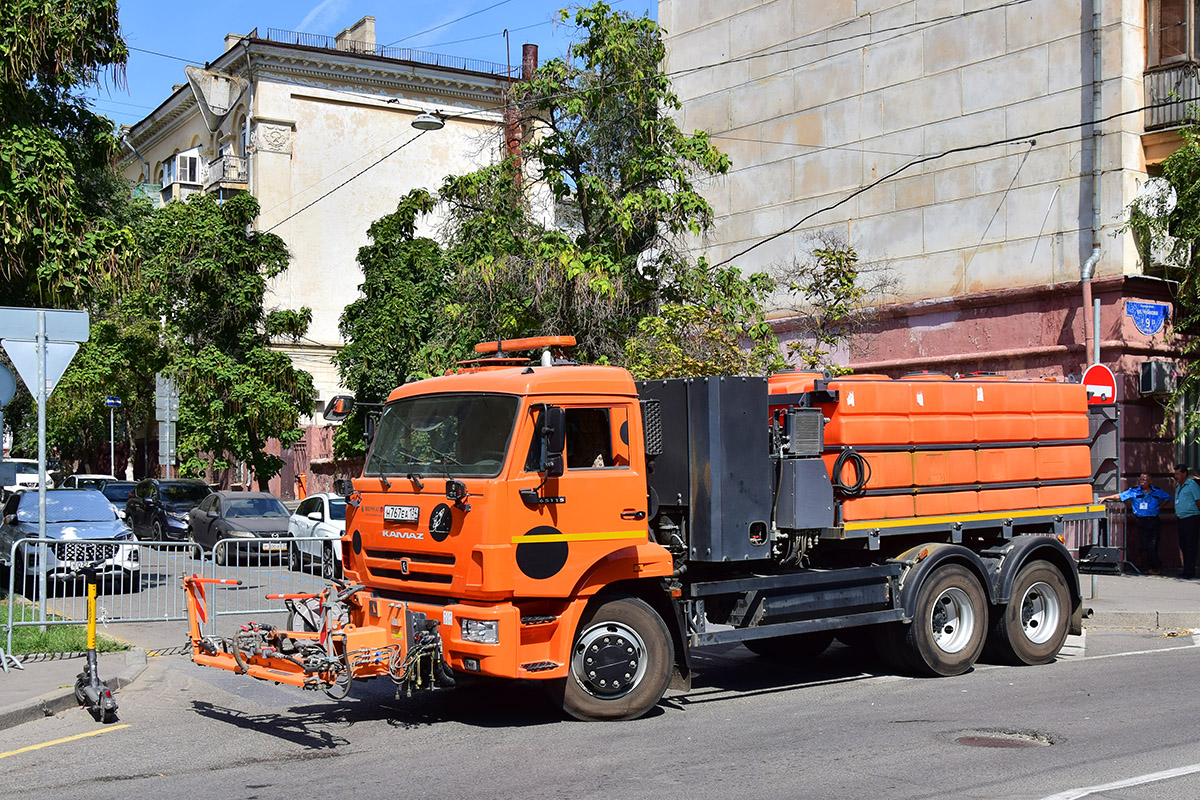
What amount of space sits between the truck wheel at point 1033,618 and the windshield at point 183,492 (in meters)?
23.2

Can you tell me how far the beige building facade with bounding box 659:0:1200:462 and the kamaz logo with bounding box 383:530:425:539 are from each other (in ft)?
50.0

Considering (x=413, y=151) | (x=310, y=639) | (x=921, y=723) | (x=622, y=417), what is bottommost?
(x=921, y=723)

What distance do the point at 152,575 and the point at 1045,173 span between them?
55.0 feet

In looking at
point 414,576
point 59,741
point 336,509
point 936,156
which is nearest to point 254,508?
point 336,509

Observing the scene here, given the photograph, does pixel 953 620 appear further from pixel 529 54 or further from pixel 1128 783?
pixel 529 54

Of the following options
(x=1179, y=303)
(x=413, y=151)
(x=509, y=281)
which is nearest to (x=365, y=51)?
(x=413, y=151)

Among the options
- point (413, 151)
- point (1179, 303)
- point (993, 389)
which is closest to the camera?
point (993, 389)

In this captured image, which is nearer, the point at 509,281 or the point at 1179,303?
the point at 509,281

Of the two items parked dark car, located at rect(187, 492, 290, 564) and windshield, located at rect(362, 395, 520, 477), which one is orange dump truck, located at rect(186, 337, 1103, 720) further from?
A: parked dark car, located at rect(187, 492, 290, 564)

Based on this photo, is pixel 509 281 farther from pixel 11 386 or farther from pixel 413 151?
pixel 413 151

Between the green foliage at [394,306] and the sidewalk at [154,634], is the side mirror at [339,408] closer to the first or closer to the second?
the sidewalk at [154,634]

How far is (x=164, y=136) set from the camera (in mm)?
53562

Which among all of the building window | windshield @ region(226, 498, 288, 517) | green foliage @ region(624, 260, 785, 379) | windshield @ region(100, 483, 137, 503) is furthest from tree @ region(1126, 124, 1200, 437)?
windshield @ region(100, 483, 137, 503)

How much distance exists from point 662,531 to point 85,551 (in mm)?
8084
